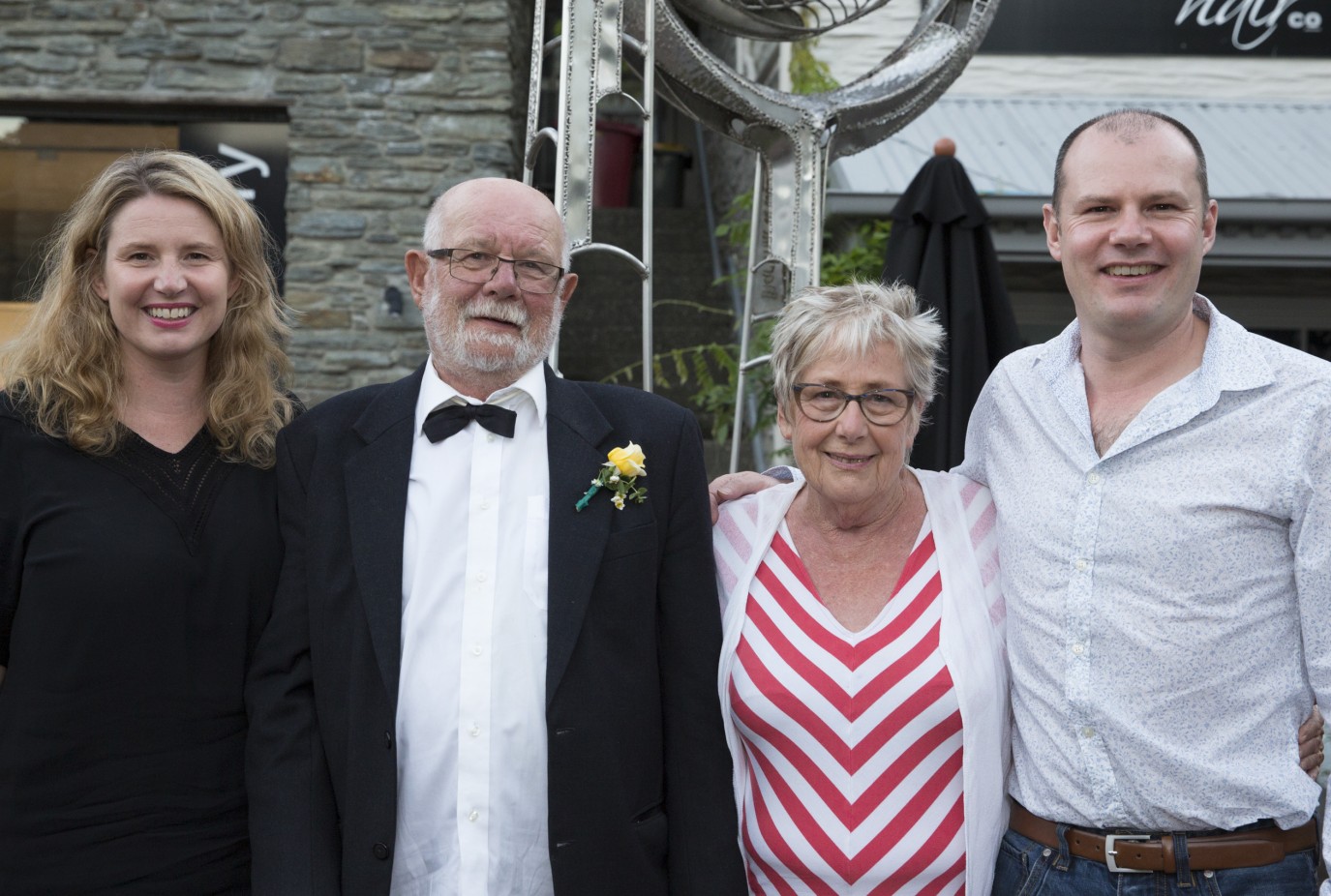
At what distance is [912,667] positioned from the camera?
92.4 inches

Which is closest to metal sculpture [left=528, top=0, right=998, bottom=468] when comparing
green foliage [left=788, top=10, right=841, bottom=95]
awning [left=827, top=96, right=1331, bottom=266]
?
awning [left=827, top=96, right=1331, bottom=266]

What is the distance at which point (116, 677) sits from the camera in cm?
223

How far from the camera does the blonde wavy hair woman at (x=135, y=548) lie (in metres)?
2.21

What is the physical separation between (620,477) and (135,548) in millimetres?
892

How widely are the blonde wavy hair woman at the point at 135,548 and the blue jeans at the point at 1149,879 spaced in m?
1.44

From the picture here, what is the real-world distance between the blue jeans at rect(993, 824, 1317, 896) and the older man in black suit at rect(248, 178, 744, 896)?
0.55 meters

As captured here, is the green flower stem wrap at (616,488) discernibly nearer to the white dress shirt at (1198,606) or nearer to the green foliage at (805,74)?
the white dress shirt at (1198,606)

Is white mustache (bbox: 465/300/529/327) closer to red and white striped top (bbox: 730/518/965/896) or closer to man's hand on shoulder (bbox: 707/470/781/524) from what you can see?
man's hand on shoulder (bbox: 707/470/781/524)

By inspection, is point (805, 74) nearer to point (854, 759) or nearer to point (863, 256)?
point (863, 256)

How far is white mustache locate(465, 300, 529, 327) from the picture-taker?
2396 millimetres

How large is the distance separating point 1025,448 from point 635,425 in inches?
29.9

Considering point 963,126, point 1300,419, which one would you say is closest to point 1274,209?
point 963,126

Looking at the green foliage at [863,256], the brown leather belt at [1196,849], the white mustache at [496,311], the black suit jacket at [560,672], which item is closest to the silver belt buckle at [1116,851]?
the brown leather belt at [1196,849]

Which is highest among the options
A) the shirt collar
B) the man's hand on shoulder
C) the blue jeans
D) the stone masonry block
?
the stone masonry block
